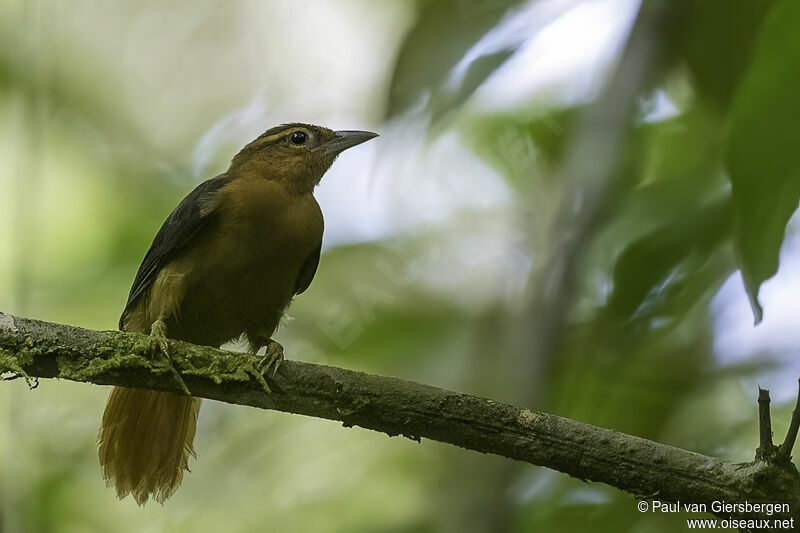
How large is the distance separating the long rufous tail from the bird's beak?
4.71 feet

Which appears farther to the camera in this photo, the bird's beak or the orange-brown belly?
the bird's beak

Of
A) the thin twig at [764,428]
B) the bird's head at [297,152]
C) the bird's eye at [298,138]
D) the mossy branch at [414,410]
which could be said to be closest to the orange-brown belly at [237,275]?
the bird's head at [297,152]

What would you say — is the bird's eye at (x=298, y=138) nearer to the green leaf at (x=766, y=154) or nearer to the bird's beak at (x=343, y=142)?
the bird's beak at (x=343, y=142)

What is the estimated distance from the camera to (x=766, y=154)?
1.79 metres

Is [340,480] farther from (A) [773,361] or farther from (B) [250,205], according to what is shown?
(A) [773,361]

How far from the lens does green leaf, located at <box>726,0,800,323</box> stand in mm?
1794

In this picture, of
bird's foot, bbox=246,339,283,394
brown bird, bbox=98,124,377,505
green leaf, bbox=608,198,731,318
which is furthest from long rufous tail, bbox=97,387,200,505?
green leaf, bbox=608,198,731,318

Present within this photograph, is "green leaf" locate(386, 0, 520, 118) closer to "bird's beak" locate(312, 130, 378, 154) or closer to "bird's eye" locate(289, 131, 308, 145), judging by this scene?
"bird's beak" locate(312, 130, 378, 154)

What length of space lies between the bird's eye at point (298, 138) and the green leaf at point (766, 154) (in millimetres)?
2726

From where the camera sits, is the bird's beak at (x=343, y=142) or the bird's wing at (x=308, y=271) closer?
the bird's wing at (x=308, y=271)

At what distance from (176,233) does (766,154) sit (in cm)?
250

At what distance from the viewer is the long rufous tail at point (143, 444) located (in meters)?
3.69

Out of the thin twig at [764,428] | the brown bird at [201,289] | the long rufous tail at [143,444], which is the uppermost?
the brown bird at [201,289]

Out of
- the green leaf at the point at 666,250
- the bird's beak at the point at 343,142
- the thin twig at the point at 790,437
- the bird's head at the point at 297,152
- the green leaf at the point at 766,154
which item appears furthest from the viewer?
the bird's beak at the point at 343,142
